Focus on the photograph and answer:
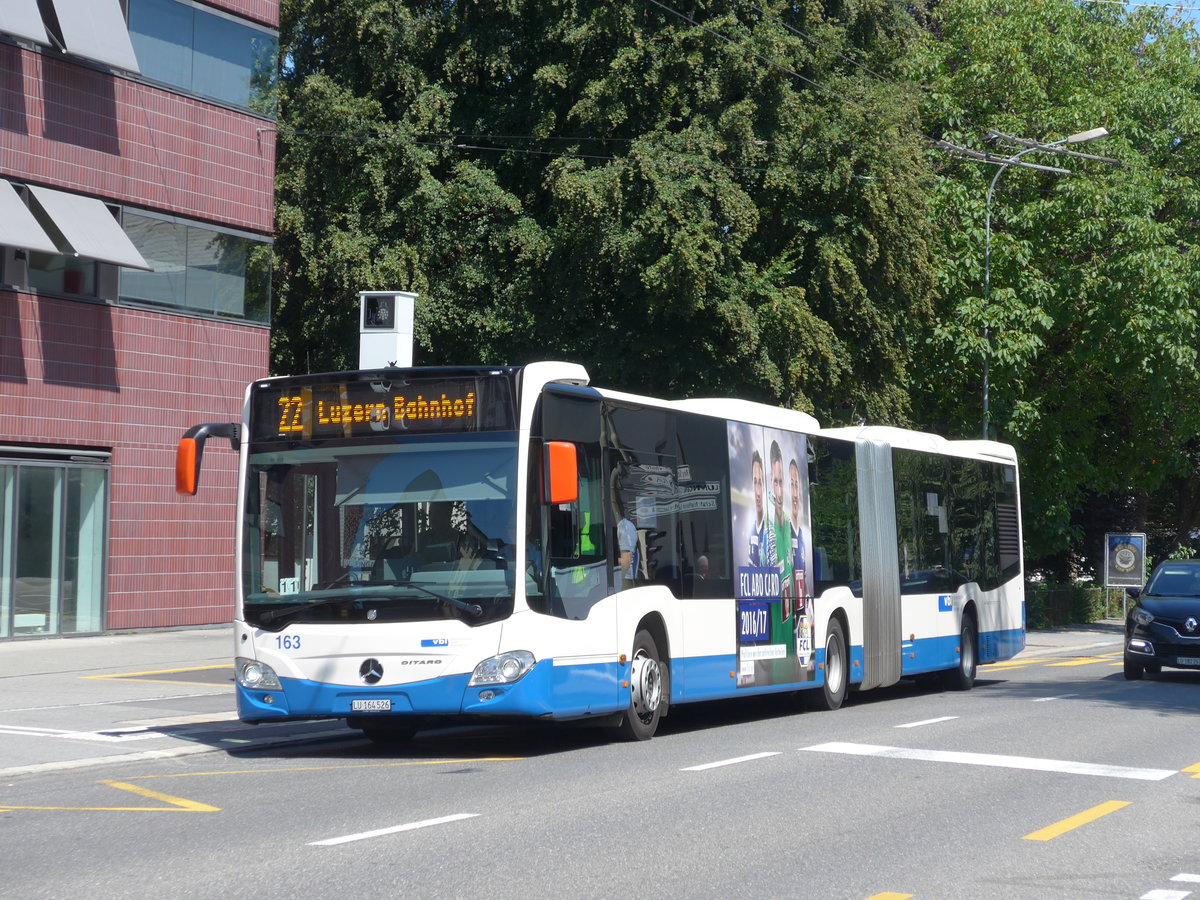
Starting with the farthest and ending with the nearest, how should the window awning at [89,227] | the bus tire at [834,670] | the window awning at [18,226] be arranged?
the window awning at [89,227], the window awning at [18,226], the bus tire at [834,670]

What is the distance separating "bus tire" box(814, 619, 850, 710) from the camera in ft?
56.6

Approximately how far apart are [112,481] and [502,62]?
11.7m

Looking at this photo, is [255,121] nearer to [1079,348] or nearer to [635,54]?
[635,54]

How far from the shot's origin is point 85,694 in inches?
669

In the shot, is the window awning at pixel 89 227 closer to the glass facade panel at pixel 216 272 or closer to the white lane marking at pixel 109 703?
the glass facade panel at pixel 216 272

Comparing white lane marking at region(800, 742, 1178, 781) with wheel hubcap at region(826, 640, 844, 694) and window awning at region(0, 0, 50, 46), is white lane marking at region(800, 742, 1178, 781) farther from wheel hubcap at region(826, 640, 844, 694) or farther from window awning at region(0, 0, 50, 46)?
window awning at region(0, 0, 50, 46)

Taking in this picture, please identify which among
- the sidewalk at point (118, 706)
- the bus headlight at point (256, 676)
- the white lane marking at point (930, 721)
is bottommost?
the white lane marking at point (930, 721)

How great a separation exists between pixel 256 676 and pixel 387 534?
1576 mm

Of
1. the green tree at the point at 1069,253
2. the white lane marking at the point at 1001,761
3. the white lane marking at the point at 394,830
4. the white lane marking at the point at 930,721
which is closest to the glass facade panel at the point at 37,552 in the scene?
the white lane marking at the point at 930,721

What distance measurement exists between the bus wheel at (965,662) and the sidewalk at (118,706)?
9.02 metres

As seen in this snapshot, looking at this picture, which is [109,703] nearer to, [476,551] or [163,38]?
[476,551]

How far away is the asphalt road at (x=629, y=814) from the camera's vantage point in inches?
288

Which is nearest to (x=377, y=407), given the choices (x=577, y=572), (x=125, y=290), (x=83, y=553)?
(x=577, y=572)

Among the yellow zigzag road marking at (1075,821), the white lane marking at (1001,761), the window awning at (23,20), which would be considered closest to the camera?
the yellow zigzag road marking at (1075,821)
